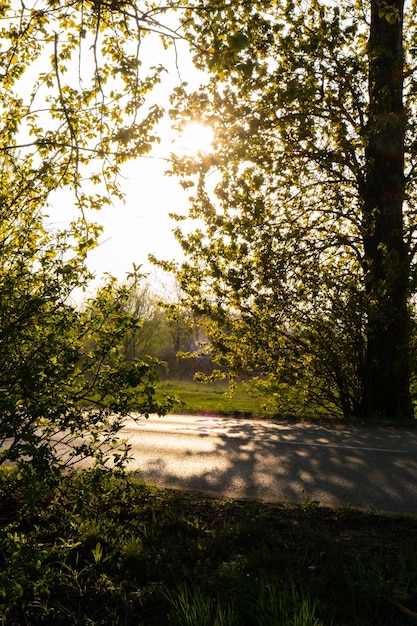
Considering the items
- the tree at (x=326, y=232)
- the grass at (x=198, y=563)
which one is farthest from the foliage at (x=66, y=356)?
the tree at (x=326, y=232)

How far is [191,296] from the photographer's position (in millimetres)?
13453

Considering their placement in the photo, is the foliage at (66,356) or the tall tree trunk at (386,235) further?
the tall tree trunk at (386,235)

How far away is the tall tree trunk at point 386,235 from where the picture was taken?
455 inches

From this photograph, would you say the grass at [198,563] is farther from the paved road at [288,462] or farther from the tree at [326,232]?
the tree at [326,232]

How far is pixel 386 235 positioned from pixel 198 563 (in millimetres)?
9969

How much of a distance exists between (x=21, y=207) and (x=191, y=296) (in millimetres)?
8397

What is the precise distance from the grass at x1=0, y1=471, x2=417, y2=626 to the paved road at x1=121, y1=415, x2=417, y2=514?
700 mm

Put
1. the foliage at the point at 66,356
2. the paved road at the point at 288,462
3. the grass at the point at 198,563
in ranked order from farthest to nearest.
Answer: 1. the paved road at the point at 288,462
2. the foliage at the point at 66,356
3. the grass at the point at 198,563

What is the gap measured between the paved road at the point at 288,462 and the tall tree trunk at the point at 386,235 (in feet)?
7.82

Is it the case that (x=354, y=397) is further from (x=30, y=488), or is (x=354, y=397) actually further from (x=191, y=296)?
(x=30, y=488)

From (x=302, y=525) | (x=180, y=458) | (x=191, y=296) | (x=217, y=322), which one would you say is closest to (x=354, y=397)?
(x=217, y=322)

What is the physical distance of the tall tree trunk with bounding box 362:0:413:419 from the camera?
11562mm

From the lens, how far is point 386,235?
1244 centimetres

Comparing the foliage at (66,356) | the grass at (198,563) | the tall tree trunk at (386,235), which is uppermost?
the tall tree trunk at (386,235)
